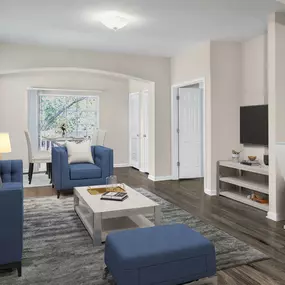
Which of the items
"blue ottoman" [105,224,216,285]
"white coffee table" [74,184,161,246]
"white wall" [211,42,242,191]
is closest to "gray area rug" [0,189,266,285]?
"white coffee table" [74,184,161,246]

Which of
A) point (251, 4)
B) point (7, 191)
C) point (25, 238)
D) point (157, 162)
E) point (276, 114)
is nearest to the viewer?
point (7, 191)

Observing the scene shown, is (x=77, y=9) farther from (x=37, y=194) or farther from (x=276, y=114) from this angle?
(x=37, y=194)

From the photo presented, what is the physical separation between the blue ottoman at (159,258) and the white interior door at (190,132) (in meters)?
4.57

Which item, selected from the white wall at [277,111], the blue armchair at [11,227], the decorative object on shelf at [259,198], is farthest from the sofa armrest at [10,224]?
the decorative object on shelf at [259,198]

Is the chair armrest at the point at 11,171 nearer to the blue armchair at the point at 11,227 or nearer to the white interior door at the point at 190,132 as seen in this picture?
the blue armchair at the point at 11,227

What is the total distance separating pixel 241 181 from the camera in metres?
4.92

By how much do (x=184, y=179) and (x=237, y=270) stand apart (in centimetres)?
426

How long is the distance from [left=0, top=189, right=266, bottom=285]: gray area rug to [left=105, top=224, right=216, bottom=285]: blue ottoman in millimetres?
449

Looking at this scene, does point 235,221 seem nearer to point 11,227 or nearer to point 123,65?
point 11,227

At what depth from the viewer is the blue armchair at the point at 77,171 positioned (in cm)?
510

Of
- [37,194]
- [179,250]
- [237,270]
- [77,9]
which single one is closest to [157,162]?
[37,194]

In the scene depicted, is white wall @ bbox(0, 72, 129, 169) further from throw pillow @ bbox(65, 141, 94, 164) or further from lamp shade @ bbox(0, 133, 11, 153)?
lamp shade @ bbox(0, 133, 11, 153)

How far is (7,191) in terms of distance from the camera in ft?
7.77

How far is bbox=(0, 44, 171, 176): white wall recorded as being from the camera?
5668mm
